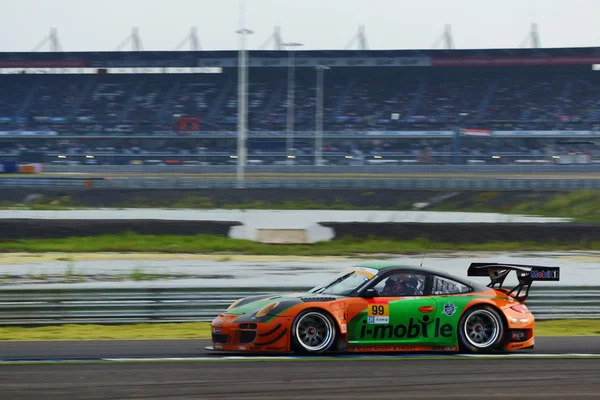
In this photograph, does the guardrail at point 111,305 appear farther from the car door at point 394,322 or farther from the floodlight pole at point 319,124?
the floodlight pole at point 319,124

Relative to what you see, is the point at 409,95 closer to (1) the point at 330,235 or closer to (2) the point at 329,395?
(1) the point at 330,235

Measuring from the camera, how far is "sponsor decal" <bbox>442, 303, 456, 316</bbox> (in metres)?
9.42

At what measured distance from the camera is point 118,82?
234 feet

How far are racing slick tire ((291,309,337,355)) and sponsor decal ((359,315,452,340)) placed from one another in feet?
1.18

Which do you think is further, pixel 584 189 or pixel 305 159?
pixel 305 159

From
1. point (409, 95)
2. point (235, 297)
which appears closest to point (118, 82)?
point (409, 95)

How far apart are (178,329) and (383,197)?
29.7m

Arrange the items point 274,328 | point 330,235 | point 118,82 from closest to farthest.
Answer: point 274,328 < point 330,235 < point 118,82

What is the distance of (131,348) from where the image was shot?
9.81 metres

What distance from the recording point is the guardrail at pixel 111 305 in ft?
41.0

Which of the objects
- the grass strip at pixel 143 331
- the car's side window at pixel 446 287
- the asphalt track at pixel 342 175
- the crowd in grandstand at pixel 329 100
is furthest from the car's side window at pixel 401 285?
the crowd in grandstand at pixel 329 100

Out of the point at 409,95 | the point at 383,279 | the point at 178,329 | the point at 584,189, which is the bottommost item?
the point at 178,329

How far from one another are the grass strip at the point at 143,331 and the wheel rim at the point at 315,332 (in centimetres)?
281

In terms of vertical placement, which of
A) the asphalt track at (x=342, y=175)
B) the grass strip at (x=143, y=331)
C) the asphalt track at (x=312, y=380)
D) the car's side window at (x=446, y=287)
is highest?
the asphalt track at (x=342, y=175)
